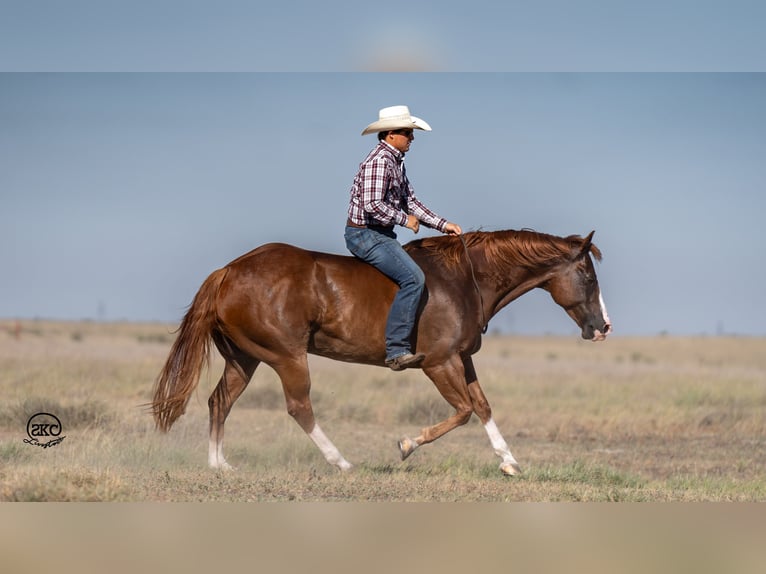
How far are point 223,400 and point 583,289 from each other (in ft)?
11.9

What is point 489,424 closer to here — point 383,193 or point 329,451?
point 329,451

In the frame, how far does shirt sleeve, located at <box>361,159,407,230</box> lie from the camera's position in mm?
8922

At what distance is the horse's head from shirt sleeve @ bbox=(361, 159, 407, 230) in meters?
1.79

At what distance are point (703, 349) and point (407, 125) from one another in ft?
135

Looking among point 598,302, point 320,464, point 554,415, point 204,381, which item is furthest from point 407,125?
point 204,381

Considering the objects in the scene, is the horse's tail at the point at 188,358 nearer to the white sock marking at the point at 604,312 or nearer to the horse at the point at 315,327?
the horse at the point at 315,327

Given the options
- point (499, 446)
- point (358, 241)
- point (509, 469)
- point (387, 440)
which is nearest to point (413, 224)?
point (358, 241)

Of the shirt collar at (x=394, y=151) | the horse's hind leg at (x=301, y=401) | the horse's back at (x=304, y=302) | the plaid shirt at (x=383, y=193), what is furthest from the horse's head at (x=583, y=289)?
the horse's hind leg at (x=301, y=401)

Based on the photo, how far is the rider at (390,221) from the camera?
8938 millimetres

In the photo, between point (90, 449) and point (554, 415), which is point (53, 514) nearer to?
point (90, 449)

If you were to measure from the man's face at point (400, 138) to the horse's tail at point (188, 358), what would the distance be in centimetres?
195

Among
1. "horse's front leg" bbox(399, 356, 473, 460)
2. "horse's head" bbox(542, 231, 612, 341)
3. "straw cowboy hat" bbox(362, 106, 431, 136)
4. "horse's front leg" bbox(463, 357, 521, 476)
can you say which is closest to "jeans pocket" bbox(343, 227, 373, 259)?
"straw cowboy hat" bbox(362, 106, 431, 136)

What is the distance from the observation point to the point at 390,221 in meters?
8.97

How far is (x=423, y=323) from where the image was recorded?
9.19 m
